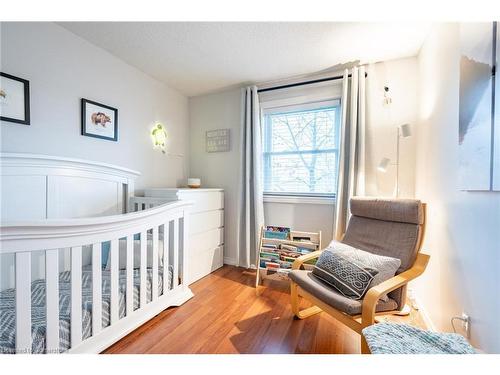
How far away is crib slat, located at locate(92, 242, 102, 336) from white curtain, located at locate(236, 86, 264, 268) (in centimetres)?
166

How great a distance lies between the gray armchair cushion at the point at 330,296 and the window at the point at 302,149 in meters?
1.16

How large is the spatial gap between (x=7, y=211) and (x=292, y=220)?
101 inches

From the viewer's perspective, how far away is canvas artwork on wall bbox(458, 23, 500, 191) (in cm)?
97

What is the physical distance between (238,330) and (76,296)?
108 centimetres

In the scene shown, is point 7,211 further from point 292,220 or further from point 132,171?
point 292,220

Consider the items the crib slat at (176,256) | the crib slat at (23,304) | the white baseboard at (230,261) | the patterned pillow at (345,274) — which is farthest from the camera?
the white baseboard at (230,261)

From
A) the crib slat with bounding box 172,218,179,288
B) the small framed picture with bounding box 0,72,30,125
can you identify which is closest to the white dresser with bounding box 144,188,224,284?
the crib slat with bounding box 172,218,179,288

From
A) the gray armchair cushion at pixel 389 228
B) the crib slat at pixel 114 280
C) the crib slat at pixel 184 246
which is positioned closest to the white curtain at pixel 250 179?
the crib slat at pixel 184 246

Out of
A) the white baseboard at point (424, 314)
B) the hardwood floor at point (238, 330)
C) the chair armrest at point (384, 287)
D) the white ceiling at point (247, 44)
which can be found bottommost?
the hardwood floor at point (238, 330)

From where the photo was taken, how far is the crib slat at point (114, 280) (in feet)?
4.40

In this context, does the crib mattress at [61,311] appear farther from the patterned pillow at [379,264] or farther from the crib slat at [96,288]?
the patterned pillow at [379,264]

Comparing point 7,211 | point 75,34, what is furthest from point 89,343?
point 75,34

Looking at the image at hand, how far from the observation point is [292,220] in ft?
8.75

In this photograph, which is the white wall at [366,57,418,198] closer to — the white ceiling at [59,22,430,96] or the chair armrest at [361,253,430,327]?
the white ceiling at [59,22,430,96]
